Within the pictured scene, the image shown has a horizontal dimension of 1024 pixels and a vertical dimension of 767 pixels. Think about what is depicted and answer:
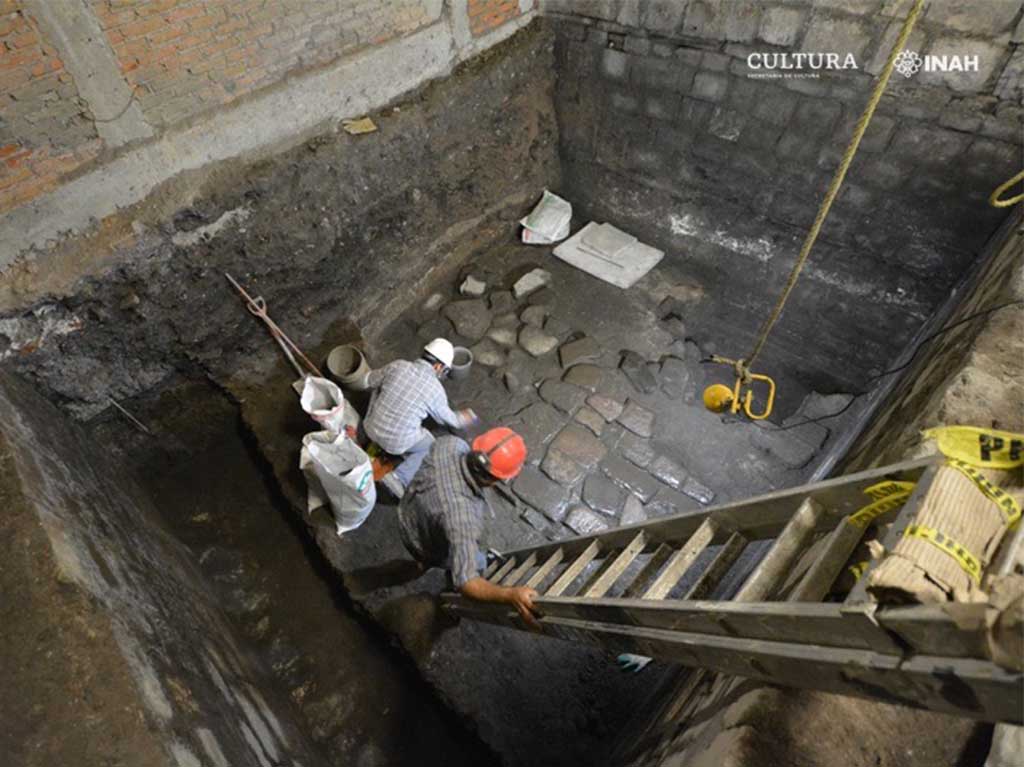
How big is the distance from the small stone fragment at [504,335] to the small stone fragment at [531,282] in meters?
0.42

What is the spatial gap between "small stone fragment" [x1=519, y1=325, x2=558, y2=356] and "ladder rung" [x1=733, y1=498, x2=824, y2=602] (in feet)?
11.1

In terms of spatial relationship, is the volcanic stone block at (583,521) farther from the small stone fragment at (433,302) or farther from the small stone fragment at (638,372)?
the small stone fragment at (433,302)

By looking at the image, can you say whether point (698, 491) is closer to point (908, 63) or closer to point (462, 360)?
point (462, 360)

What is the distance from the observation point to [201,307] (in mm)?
4062

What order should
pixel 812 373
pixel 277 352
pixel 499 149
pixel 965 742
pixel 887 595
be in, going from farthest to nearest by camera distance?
pixel 499 149 < pixel 812 373 < pixel 277 352 < pixel 965 742 < pixel 887 595

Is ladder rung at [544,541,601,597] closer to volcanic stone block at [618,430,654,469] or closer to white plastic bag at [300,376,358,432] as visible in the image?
volcanic stone block at [618,430,654,469]

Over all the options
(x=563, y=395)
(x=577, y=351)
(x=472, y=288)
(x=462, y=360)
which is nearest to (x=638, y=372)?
(x=577, y=351)

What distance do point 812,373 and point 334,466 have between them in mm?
4327

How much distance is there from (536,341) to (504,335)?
0.32 metres

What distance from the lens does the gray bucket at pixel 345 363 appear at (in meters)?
4.44

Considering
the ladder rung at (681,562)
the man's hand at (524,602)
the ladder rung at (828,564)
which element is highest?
the ladder rung at (828,564)

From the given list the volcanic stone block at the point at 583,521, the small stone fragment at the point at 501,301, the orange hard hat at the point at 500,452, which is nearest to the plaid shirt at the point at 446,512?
the orange hard hat at the point at 500,452

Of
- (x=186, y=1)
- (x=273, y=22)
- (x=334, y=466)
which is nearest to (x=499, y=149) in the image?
(x=273, y=22)

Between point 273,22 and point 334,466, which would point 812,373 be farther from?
point 273,22
